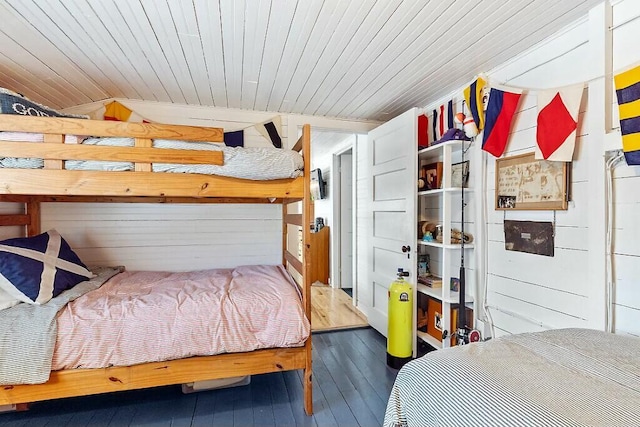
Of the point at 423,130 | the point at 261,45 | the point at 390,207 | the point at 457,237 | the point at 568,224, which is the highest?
the point at 261,45

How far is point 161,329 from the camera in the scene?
159cm

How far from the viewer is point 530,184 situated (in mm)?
1811

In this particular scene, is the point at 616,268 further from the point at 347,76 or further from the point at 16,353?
the point at 16,353

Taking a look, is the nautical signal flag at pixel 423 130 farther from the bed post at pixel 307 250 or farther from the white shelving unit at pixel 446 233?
the bed post at pixel 307 250

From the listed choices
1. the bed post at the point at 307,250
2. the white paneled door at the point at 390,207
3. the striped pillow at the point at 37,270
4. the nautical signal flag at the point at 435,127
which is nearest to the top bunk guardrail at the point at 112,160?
the bed post at the point at 307,250

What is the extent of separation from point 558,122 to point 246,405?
2369mm

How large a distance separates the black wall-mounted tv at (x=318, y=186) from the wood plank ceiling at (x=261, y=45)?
2.71 metres

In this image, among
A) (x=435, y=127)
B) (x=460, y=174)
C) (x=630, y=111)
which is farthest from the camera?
(x=435, y=127)

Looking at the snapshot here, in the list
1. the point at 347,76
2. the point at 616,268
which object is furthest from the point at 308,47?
the point at 616,268

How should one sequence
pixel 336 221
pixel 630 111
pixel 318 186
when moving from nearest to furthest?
pixel 630 111
pixel 336 221
pixel 318 186

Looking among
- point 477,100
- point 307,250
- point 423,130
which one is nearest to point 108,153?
point 307,250

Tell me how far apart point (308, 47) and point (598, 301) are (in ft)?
6.50

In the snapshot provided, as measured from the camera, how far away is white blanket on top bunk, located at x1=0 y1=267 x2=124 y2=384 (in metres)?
1.41

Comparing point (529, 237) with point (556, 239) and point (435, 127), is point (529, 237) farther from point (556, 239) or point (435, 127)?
point (435, 127)
